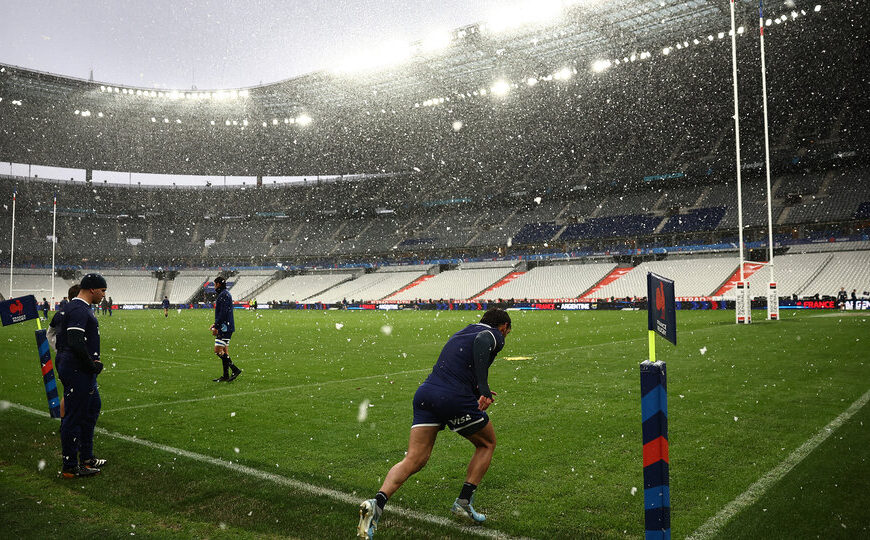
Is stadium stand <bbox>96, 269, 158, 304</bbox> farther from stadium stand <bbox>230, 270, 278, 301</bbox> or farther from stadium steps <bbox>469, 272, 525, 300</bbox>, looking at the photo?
stadium steps <bbox>469, 272, 525, 300</bbox>

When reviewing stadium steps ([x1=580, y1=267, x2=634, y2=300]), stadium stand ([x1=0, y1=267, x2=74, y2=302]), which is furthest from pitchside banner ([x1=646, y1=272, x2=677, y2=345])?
stadium stand ([x1=0, y1=267, x2=74, y2=302])

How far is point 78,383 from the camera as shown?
6.22 meters

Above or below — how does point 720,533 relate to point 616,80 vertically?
below

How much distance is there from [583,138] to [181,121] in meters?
44.6

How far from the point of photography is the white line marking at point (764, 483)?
4.45m

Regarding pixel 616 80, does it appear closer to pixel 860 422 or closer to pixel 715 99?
pixel 715 99

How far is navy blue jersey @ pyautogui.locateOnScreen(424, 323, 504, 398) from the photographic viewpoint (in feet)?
15.4

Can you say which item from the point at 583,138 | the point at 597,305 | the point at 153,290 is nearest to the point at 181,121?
the point at 153,290

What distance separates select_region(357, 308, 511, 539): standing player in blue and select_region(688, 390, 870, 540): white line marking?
1749mm

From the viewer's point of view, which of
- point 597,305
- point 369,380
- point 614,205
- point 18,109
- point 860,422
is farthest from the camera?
point 614,205

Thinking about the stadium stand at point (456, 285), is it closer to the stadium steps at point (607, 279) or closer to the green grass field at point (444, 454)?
the stadium steps at point (607, 279)

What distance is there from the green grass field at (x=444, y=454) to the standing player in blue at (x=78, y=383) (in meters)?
0.25

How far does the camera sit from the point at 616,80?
50656 mm

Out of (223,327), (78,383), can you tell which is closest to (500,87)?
(223,327)
